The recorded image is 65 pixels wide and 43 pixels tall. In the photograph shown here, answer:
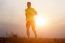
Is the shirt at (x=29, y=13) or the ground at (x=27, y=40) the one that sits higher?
the shirt at (x=29, y=13)

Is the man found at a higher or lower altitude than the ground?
higher

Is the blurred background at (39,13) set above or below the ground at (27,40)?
above

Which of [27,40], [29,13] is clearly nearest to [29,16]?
[29,13]

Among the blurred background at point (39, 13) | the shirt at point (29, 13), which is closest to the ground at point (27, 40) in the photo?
the blurred background at point (39, 13)

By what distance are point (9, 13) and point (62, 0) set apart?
1.73ft

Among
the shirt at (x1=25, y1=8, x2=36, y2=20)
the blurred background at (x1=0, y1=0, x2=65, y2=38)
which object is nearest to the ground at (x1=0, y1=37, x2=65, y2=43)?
the blurred background at (x1=0, y1=0, x2=65, y2=38)

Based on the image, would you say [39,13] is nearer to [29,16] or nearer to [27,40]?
[29,16]

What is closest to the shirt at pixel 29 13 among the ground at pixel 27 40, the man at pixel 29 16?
the man at pixel 29 16

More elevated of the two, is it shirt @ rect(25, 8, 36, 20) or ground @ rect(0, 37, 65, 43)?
shirt @ rect(25, 8, 36, 20)

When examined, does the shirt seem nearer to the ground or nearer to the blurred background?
the blurred background

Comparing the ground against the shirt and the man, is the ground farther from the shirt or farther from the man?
the shirt

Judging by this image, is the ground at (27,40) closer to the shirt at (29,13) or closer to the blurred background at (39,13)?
the blurred background at (39,13)

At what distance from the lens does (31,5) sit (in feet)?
5.17

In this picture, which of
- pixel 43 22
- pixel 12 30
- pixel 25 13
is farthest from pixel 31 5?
pixel 12 30
